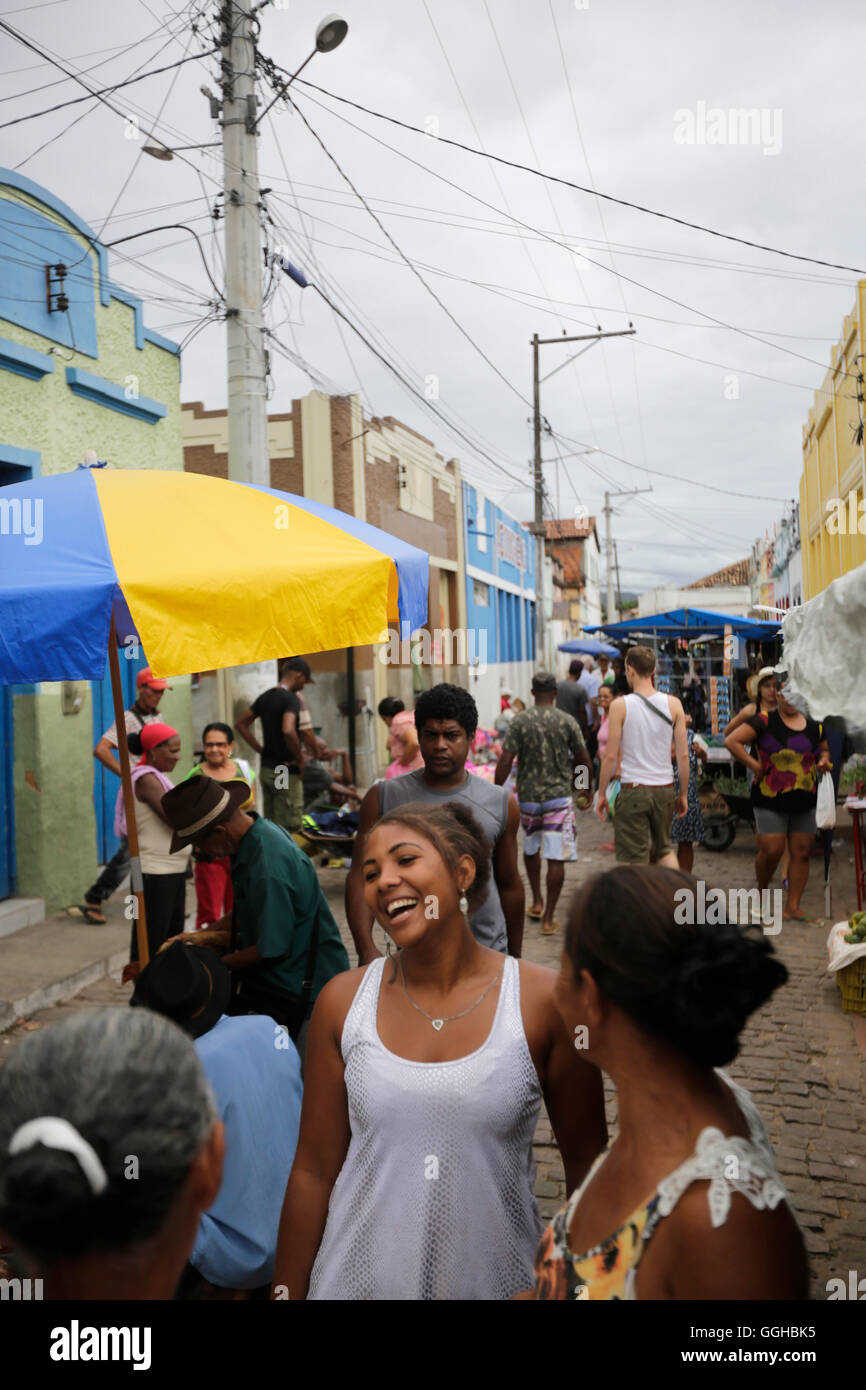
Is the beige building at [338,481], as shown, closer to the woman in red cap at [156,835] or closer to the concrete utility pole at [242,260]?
the concrete utility pole at [242,260]

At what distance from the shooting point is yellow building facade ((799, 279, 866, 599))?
13.6 m

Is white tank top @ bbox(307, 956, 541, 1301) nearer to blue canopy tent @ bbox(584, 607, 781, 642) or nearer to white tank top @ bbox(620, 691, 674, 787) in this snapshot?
white tank top @ bbox(620, 691, 674, 787)

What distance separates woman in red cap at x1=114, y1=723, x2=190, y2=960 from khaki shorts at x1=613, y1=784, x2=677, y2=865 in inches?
120

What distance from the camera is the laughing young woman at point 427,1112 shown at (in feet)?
6.26

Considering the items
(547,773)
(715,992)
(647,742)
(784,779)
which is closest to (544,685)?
(547,773)

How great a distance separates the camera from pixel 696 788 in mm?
9242

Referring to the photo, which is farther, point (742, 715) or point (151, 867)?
point (742, 715)

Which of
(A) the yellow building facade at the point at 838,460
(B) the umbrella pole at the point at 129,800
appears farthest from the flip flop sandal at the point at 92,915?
(A) the yellow building facade at the point at 838,460

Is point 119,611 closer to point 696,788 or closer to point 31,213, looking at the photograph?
point 31,213

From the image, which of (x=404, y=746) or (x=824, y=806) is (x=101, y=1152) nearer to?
(x=404, y=746)

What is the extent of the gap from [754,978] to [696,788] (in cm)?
805

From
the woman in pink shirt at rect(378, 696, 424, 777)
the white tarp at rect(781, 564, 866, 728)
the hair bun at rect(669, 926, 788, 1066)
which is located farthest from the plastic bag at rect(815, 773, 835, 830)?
the hair bun at rect(669, 926, 788, 1066)

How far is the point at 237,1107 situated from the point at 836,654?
7.35 ft
